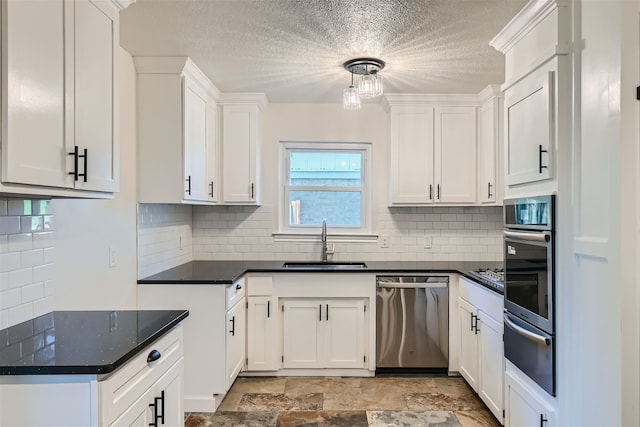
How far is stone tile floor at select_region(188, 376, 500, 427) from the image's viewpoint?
272cm

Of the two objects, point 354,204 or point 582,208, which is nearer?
point 582,208

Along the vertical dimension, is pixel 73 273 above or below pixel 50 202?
below

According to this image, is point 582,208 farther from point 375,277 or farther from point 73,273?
point 73,273

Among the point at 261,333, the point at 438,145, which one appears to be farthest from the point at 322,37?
the point at 261,333

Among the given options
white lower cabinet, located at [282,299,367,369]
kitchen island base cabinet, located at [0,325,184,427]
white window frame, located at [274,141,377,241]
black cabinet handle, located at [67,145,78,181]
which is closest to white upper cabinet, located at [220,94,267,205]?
white window frame, located at [274,141,377,241]

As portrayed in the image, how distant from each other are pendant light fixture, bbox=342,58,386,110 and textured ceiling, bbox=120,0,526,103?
2.6 inches

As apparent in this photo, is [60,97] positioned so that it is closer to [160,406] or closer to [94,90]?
[94,90]

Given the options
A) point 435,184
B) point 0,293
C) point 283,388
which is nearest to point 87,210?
point 0,293

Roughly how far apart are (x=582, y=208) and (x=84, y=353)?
6.54 feet

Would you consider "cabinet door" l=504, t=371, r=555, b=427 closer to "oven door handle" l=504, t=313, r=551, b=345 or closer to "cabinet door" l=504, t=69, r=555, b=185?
"oven door handle" l=504, t=313, r=551, b=345

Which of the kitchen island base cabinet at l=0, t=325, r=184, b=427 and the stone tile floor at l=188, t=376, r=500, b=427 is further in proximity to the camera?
the stone tile floor at l=188, t=376, r=500, b=427

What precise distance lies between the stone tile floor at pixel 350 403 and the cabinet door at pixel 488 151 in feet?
5.14

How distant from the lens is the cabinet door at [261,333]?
3.31 meters

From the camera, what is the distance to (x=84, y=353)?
4.61 ft
